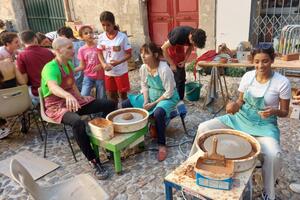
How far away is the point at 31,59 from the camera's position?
3908 mm

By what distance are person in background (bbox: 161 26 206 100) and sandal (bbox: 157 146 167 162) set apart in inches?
55.7

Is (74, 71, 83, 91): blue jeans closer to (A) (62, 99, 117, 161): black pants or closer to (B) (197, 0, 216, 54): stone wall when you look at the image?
(A) (62, 99, 117, 161): black pants

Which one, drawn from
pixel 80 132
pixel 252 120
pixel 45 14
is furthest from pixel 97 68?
pixel 45 14

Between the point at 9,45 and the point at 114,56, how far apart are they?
1.66 metres

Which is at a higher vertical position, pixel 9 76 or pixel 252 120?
pixel 9 76

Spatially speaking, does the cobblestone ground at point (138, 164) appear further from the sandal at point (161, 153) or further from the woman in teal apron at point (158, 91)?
the woman in teal apron at point (158, 91)

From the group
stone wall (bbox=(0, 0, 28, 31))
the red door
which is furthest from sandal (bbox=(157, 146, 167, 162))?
stone wall (bbox=(0, 0, 28, 31))

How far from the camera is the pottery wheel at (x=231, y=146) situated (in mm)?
2026

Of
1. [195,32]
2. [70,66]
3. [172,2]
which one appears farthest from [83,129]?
[172,2]

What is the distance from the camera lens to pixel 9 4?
10.1 metres

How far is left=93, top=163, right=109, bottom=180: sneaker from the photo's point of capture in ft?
10.0

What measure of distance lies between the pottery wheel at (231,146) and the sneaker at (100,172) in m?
1.34

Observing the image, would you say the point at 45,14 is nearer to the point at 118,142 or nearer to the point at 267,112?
the point at 118,142

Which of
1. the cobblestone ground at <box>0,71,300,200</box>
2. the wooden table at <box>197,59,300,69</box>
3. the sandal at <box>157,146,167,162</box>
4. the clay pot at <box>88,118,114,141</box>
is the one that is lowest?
the cobblestone ground at <box>0,71,300,200</box>
